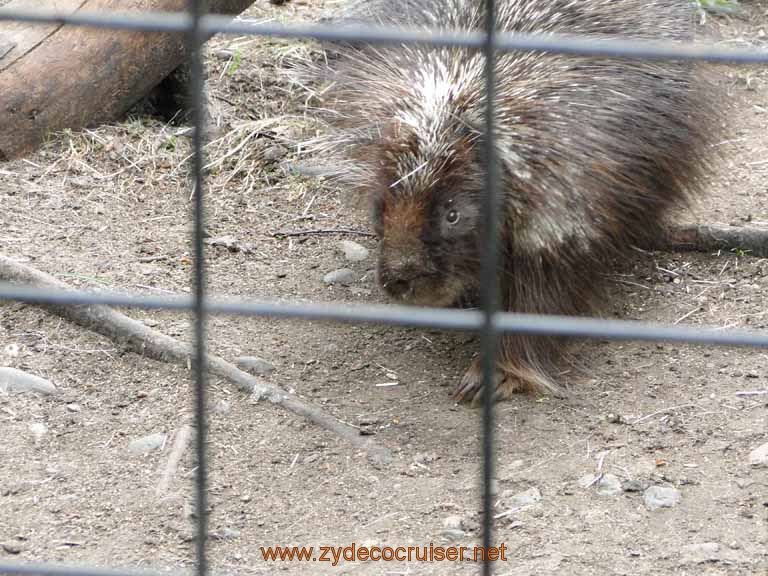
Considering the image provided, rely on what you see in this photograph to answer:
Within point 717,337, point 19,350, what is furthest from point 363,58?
point 717,337

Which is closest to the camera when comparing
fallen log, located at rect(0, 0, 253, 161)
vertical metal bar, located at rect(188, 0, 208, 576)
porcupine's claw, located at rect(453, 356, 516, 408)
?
vertical metal bar, located at rect(188, 0, 208, 576)

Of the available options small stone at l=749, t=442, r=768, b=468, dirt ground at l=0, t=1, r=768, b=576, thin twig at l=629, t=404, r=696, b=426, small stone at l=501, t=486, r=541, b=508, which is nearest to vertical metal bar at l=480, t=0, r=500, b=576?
dirt ground at l=0, t=1, r=768, b=576

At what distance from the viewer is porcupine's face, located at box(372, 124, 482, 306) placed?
346 centimetres

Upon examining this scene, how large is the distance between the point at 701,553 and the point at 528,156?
1.28m

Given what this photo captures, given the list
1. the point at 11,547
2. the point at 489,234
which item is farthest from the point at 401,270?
the point at 489,234

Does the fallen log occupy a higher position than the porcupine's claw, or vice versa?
the fallen log

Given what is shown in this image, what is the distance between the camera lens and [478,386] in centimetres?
365

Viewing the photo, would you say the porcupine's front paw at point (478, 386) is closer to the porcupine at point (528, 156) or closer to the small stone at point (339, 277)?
the porcupine at point (528, 156)

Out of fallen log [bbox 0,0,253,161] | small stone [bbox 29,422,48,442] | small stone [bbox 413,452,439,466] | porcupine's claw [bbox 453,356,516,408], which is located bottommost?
small stone [bbox 413,452,439,466]

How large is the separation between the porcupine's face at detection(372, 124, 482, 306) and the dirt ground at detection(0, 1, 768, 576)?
0.38 meters

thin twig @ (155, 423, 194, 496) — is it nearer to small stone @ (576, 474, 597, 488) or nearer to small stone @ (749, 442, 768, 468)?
small stone @ (576, 474, 597, 488)

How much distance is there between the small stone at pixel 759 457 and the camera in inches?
126

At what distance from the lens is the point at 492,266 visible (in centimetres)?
130

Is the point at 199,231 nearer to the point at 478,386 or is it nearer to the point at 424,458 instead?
the point at 424,458
